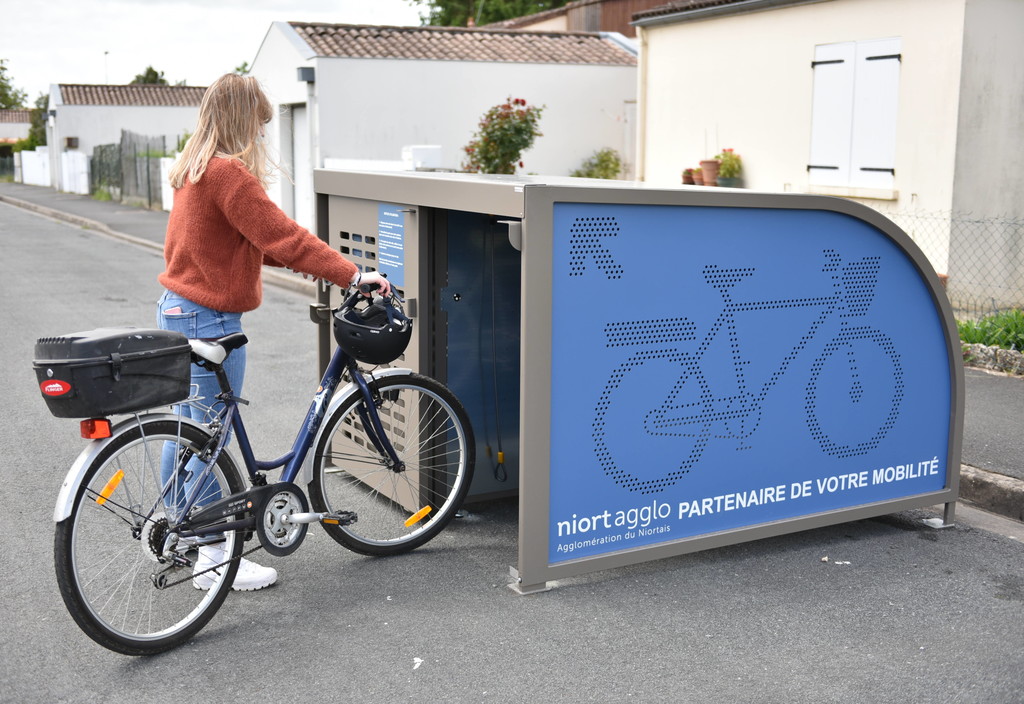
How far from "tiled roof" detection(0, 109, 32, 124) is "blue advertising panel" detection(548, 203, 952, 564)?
98.0 metres

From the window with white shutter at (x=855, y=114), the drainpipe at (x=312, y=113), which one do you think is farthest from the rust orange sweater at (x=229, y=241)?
the drainpipe at (x=312, y=113)

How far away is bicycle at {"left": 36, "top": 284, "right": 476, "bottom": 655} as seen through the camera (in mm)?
3510

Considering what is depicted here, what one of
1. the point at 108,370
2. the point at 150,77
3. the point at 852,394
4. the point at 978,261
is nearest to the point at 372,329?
the point at 108,370

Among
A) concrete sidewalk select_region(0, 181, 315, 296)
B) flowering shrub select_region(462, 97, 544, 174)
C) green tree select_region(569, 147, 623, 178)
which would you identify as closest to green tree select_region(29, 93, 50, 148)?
concrete sidewalk select_region(0, 181, 315, 296)

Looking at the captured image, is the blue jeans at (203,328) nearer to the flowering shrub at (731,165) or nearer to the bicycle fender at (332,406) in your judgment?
the bicycle fender at (332,406)

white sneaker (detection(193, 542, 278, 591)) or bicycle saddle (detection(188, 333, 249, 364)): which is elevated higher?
bicycle saddle (detection(188, 333, 249, 364))

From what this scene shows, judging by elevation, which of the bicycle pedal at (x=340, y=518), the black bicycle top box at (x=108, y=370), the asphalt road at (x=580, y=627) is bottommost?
the asphalt road at (x=580, y=627)

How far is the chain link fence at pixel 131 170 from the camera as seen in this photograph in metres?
30.1

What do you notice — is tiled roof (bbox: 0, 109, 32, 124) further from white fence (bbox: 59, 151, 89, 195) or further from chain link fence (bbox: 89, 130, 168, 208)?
chain link fence (bbox: 89, 130, 168, 208)

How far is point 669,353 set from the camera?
4262 millimetres

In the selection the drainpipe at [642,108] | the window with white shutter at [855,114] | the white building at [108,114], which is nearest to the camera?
the window with white shutter at [855,114]

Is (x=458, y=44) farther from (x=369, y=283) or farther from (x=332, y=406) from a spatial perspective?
(x=369, y=283)

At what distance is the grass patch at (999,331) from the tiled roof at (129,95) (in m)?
45.5

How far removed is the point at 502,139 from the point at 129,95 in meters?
36.7
